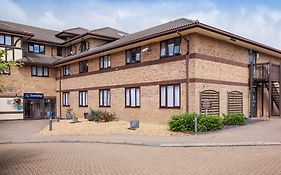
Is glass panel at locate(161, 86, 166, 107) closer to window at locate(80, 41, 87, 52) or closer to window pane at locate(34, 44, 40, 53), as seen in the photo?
window at locate(80, 41, 87, 52)

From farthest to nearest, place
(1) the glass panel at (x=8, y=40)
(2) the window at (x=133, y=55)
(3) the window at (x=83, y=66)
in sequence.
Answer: (1) the glass panel at (x=8, y=40) → (3) the window at (x=83, y=66) → (2) the window at (x=133, y=55)

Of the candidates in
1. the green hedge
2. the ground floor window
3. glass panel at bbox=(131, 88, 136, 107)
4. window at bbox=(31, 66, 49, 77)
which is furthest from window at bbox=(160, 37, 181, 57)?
window at bbox=(31, 66, 49, 77)

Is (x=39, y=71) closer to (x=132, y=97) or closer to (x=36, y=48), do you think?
(x=36, y=48)

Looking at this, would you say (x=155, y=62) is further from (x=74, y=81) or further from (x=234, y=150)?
(x=74, y=81)

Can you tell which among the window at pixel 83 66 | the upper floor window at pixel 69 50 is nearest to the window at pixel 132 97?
the window at pixel 83 66

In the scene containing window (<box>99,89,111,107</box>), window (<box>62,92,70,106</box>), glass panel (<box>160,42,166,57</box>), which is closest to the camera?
glass panel (<box>160,42,166,57</box>)

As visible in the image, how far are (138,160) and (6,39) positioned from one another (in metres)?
24.6

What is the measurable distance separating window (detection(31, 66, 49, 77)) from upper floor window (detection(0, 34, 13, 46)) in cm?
355

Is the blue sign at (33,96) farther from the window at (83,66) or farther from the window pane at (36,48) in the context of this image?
the window at (83,66)

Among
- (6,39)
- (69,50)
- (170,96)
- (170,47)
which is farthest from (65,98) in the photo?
(170,47)

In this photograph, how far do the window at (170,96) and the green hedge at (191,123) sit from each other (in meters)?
2.51

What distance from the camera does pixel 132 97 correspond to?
845 inches

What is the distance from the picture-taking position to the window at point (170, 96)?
59.1 feet

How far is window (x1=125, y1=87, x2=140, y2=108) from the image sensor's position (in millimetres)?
21000
